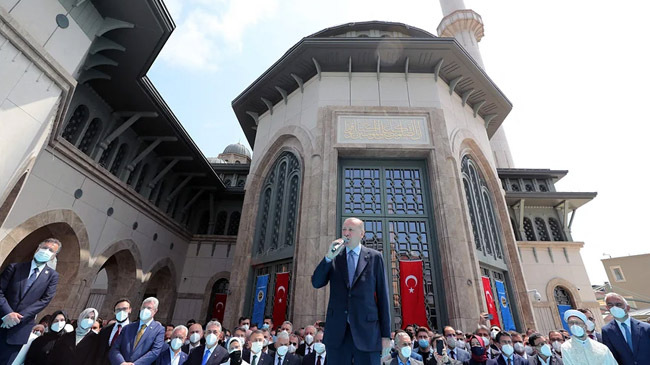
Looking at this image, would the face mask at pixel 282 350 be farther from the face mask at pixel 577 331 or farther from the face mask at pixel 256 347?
the face mask at pixel 577 331

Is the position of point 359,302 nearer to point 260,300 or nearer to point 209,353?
→ point 209,353

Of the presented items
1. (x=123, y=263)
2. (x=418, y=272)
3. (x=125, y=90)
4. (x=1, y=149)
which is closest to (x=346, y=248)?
(x=418, y=272)

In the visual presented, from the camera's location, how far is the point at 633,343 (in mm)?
3582

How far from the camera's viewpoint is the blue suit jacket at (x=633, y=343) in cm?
348

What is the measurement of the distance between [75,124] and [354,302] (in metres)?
11.2

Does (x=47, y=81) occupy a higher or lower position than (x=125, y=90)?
lower

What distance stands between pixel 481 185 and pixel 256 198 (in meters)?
9.02

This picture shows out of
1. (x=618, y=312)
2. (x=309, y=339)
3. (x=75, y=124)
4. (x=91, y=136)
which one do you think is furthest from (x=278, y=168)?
(x=618, y=312)

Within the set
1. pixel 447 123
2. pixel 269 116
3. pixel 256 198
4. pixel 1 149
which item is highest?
pixel 269 116

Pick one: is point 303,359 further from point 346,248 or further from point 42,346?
point 42,346

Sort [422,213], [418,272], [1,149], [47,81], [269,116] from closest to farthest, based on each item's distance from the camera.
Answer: [1,149], [47,81], [418,272], [422,213], [269,116]

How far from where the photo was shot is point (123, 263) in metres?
11.6

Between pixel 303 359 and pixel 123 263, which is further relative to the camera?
pixel 123 263

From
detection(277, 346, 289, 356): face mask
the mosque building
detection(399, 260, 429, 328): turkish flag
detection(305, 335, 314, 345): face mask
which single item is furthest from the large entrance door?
detection(277, 346, 289, 356): face mask
